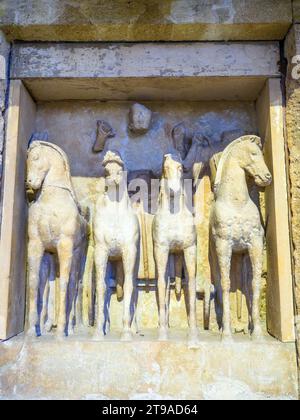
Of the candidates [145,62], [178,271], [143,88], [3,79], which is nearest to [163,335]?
[178,271]

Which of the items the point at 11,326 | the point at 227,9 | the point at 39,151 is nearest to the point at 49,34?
the point at 39,151

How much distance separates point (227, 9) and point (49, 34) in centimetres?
132

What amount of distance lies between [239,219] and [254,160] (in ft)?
1.48

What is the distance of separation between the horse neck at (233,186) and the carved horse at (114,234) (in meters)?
0.71

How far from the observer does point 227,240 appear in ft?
11.1

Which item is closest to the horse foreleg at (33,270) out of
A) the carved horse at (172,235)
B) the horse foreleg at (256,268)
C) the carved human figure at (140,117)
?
the carved horse at (172,235)

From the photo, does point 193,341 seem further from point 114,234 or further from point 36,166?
point 36,166

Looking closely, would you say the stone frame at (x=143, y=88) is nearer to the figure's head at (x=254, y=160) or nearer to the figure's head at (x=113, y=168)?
the figure's head at (x=254, y=160)

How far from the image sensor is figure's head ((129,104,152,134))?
376 centimetres

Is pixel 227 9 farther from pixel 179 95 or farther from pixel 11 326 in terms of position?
A: pixel 11 326

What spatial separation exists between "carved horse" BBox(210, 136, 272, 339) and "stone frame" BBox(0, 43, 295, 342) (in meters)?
0.12

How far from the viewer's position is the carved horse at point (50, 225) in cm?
335

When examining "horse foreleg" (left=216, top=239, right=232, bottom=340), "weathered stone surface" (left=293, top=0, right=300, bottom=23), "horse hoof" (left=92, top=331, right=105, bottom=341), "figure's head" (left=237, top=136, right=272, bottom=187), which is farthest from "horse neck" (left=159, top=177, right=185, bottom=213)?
"weathered stone surface" (left=293, top=0, right=300, bottom=23)

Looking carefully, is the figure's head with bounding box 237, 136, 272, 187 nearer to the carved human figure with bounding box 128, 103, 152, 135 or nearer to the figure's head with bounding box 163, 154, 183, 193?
the figure's head with bounding box 163, 154, 183, 193
